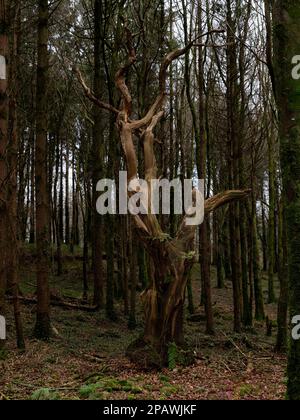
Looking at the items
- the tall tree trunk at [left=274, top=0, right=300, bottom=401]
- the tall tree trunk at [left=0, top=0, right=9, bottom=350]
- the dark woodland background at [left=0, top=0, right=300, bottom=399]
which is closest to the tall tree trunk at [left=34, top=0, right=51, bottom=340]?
the dark woodland background at [left=0, top=0, right=300, bottom=399]

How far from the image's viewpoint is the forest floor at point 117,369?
225 inches

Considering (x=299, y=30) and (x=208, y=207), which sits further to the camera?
(x=208, y=207)

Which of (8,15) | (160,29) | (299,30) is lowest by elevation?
(299,30)

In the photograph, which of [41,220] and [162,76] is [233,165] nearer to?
[162,76]

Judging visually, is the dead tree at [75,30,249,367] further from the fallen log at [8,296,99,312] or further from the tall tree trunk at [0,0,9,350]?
the fallen log at [8,296,99,312]

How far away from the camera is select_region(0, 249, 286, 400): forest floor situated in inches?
225

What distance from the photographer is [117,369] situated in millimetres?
7078

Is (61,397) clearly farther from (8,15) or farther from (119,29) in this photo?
(119,29)

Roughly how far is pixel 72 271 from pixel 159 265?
49.8ft

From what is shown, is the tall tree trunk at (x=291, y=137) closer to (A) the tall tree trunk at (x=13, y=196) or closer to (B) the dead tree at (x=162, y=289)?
(B) the dead tree at (x=162, y=289)

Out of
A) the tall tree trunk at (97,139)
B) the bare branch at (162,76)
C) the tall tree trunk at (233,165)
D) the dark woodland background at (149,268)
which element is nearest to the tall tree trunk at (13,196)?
the dark woodland background at (149,268)

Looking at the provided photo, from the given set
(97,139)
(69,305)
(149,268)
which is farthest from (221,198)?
(69,305)

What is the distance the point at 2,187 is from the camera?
25.1ft
